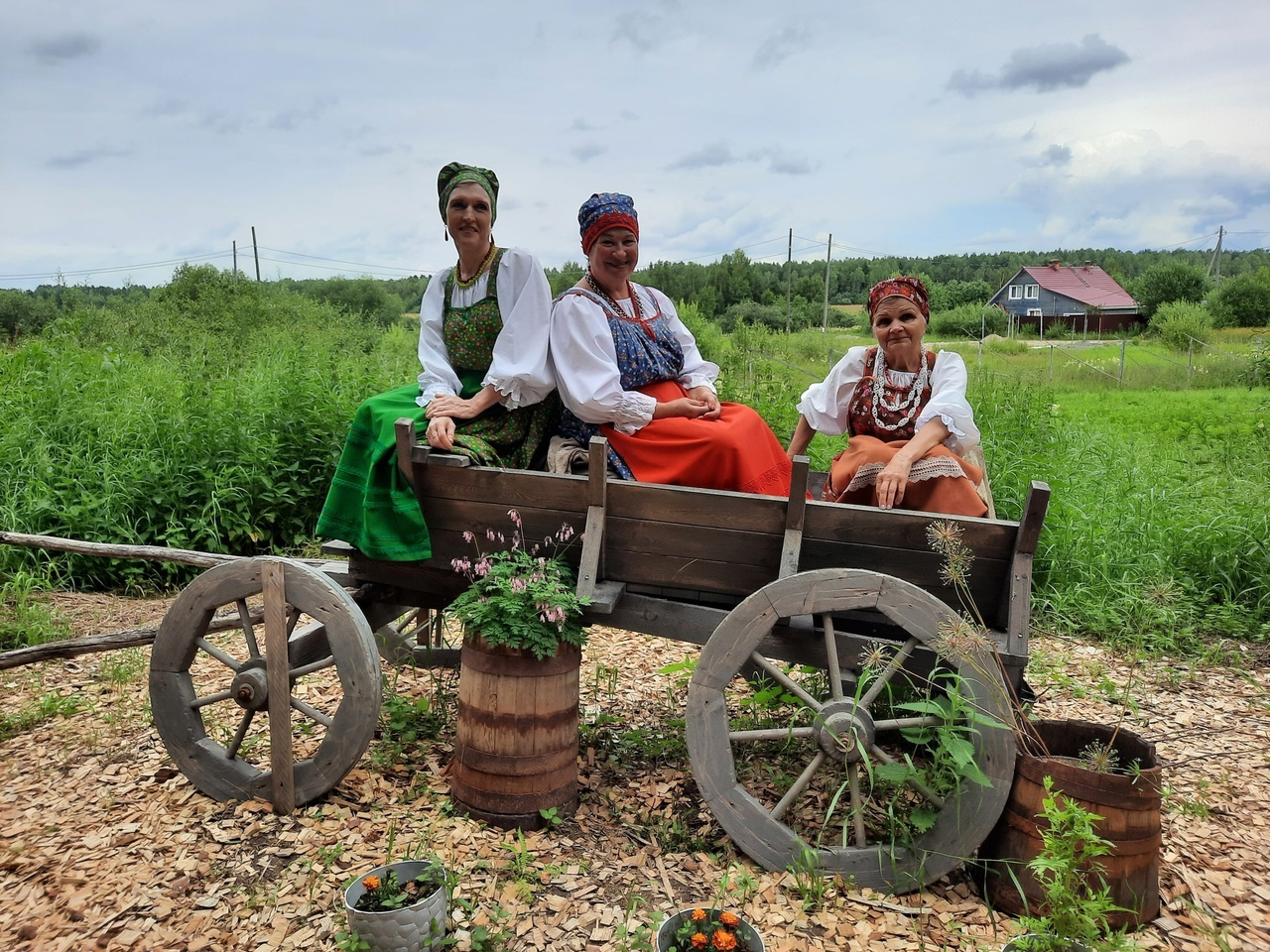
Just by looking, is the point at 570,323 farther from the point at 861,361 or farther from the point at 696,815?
the point at 696,815

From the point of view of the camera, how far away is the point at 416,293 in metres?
45.7

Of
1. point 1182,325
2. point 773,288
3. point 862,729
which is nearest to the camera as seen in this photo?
point 862,729

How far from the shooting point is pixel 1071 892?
7.71 feet

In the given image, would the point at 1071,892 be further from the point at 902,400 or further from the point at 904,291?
the point at 904,291

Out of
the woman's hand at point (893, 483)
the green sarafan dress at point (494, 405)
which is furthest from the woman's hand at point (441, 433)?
the woman's hand at point (893, 483)

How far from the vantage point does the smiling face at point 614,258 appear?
3.38 meters

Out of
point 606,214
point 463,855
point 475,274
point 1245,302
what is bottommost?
point 463,855

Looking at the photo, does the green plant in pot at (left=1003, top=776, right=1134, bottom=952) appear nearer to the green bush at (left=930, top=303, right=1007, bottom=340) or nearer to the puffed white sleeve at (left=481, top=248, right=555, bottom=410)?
the puffed white sleeve at (left=481, top=248, right=555, bottom=410)

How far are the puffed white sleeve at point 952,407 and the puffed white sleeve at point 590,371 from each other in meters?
1.00

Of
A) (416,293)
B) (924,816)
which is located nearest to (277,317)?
(924,816)

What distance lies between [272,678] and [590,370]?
156 cm

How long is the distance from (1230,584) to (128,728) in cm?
601

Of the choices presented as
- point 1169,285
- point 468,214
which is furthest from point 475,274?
point 1169,285

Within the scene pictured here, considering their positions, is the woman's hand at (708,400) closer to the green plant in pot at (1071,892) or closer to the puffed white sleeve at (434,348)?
the puffed white sleeve at (434,348)
